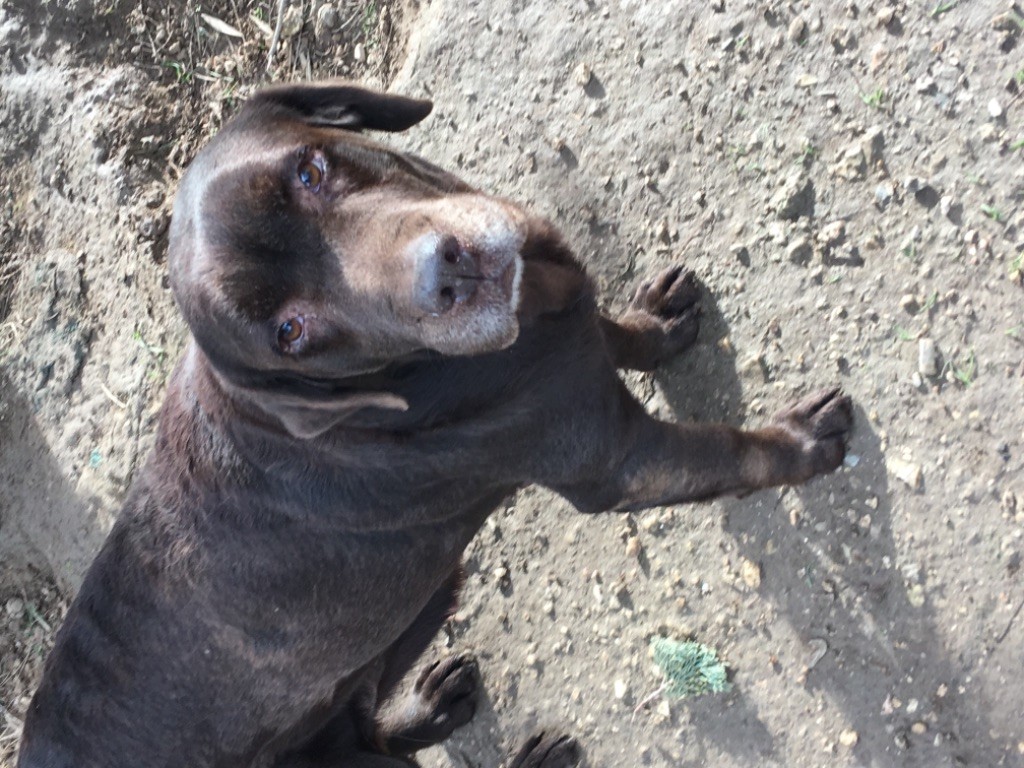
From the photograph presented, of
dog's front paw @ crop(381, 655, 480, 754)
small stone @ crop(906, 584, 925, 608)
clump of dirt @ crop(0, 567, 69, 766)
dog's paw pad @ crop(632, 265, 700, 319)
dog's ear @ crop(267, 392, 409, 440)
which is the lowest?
clump of dirt @ crop(0, 567, 69, 766)

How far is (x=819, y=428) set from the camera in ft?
11.2

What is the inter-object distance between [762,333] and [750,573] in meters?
0.99

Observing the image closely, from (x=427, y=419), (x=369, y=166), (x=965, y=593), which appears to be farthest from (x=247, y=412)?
(x=965, y=593)

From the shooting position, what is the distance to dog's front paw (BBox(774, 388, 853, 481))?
11.2 feet

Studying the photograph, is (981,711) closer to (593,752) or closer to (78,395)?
(593,752)

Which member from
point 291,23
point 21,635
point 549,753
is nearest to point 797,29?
point 291,23

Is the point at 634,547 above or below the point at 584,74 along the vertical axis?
below

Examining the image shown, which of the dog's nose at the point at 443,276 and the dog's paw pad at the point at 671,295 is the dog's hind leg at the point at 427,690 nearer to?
the dog's paw pad at the point at 671,295

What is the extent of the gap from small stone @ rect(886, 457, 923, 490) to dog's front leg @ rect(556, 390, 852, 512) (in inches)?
7.2

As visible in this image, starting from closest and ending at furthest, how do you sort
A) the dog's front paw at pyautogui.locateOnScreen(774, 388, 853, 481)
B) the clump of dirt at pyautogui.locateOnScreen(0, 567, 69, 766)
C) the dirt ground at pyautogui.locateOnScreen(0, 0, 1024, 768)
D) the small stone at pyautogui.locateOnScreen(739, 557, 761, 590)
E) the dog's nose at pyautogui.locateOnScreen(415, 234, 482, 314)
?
1. the dog's nose at pyautogui.locateOnScreen(415, 234, 482, 314)
2. the dirt ground at pyautogui.locateOnScreen(0, 0, 1024, 768)
3. the dog's front paw at pyautogui.locateOnScreen(774, 388, 853, 481)
4. the small stone at pyautogui.locateOnScreen(739, 557, 761, 590)
5. the clump of dirt at pyautogui.locateOnScreen(0, 567, 69, 766)

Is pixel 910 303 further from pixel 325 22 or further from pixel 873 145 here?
pixel 325 22

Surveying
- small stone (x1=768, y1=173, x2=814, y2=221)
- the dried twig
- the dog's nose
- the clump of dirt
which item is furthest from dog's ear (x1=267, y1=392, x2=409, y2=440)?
the clump of dirt

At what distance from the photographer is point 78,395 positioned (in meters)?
5.25

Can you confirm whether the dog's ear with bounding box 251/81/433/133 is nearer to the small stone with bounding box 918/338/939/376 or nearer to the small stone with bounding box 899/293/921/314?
the small stone with bounding box 899/293/921/314
